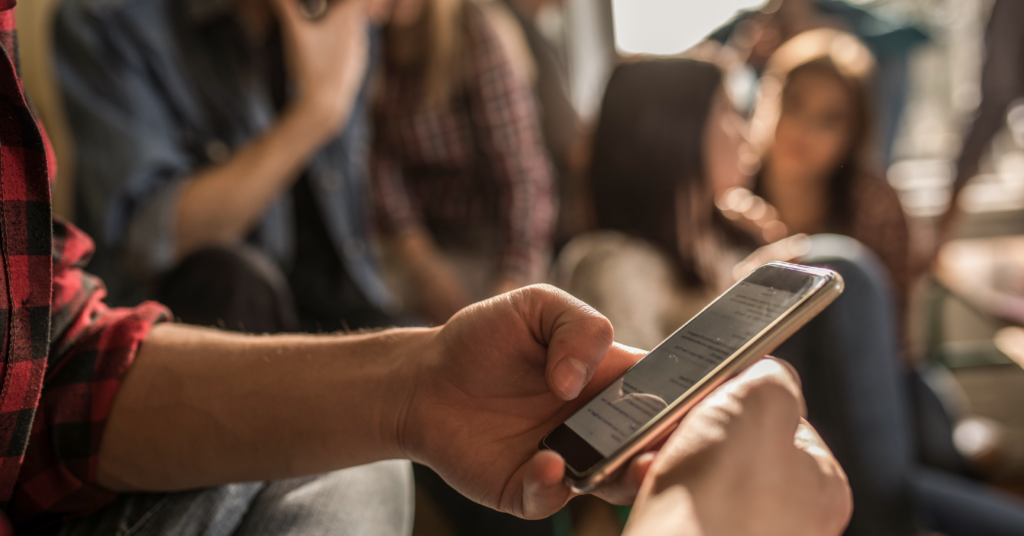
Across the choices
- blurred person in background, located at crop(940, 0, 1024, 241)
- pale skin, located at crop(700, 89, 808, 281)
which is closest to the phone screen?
pale skin, located at crop(700, 89, 808, 281)

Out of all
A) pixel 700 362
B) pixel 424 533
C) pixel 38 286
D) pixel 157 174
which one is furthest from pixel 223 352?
pixel 157 174

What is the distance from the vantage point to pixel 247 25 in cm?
96

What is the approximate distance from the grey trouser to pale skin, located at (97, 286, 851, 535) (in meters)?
0.01

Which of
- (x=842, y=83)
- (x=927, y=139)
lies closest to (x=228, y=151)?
(x=842, y=83)

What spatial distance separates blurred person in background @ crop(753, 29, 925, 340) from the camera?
132 centimetres

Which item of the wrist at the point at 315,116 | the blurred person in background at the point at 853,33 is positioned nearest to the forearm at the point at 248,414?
the wrist at the point at 315,116

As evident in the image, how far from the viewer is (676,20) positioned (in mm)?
792

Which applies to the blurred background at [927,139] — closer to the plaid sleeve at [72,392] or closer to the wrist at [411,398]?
the wrist at [411,398]

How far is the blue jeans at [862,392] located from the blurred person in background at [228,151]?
0.60m

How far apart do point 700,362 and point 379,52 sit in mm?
1068

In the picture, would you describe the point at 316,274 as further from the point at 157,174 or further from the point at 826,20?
the point at 826,20

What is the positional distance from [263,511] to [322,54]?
0.78 metres

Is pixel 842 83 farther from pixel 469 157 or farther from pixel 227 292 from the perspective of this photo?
pixel 227 292

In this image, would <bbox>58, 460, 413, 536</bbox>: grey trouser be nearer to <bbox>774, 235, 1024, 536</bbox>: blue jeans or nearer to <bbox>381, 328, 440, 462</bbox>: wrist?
<bbox>381, 328, 440, 462</bbox>: wrist
